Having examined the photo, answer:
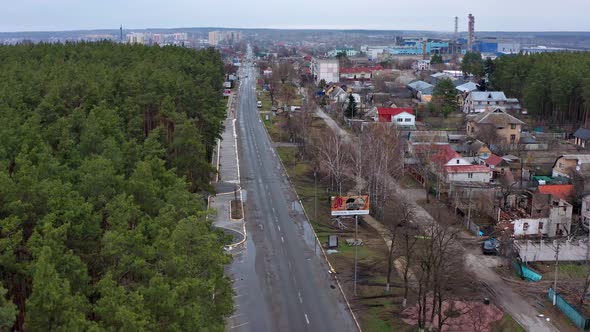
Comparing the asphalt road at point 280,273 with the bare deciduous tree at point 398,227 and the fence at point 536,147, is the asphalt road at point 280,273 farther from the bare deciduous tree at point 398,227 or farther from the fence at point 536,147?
the fence at point 536,147

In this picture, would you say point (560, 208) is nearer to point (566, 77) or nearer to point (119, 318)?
point (119, 318)

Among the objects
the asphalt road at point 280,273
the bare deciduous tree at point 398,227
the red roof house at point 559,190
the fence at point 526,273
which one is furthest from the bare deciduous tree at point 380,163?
the fence at point 526,273

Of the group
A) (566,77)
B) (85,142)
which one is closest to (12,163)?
(85,142)

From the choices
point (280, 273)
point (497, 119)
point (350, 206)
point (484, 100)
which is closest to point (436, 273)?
point (280, 273)

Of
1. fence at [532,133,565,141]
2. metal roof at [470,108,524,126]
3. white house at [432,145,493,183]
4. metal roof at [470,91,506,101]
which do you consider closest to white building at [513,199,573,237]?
white house at [432,145,493,183]

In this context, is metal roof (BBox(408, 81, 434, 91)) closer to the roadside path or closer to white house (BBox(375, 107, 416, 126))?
white house (BBox(375, 107, 416, 126))

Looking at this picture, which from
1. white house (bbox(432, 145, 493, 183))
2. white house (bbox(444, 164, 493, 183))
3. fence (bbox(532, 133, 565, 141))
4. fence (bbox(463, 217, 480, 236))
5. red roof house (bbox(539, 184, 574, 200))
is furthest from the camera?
fence (bbox(532, 133, 565, 141))

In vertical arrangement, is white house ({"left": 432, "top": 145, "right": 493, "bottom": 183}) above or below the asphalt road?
above
